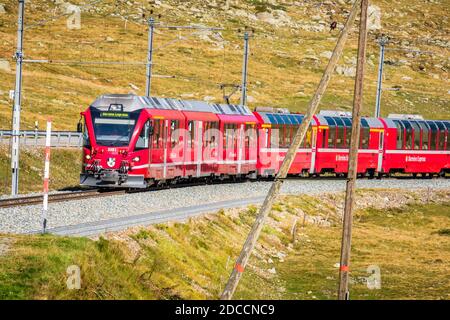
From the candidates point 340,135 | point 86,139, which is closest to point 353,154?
point 86,139

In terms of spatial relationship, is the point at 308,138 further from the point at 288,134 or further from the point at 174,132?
the point at 174,132

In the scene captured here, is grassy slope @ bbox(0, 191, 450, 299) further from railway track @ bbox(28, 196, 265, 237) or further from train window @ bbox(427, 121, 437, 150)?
train window @ bbox(427, 121, 437, 150)

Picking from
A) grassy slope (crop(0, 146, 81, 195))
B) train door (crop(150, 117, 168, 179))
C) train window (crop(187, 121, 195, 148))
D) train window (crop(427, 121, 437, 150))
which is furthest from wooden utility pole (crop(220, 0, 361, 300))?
train window (crop(427, 121, 437, 150))

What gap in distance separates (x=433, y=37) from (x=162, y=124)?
14135 centimetres

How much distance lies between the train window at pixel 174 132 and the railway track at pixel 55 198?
3.80 m

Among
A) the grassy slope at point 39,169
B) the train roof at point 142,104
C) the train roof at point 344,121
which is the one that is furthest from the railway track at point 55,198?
the train roof at point 344,121

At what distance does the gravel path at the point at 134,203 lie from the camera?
3002 centimetres

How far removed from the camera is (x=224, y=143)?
5128 cm

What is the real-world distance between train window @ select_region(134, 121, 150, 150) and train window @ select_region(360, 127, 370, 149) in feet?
76.4

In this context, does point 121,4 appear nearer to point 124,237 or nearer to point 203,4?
point 203,4

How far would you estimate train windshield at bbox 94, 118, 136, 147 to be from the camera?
134ft

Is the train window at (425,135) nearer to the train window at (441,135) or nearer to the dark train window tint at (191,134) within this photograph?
the train window at (441,135)

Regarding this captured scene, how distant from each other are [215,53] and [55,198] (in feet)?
357

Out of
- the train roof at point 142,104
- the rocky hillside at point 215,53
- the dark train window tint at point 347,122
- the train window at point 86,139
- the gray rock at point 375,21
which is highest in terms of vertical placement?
the gray rock at point 375,21
